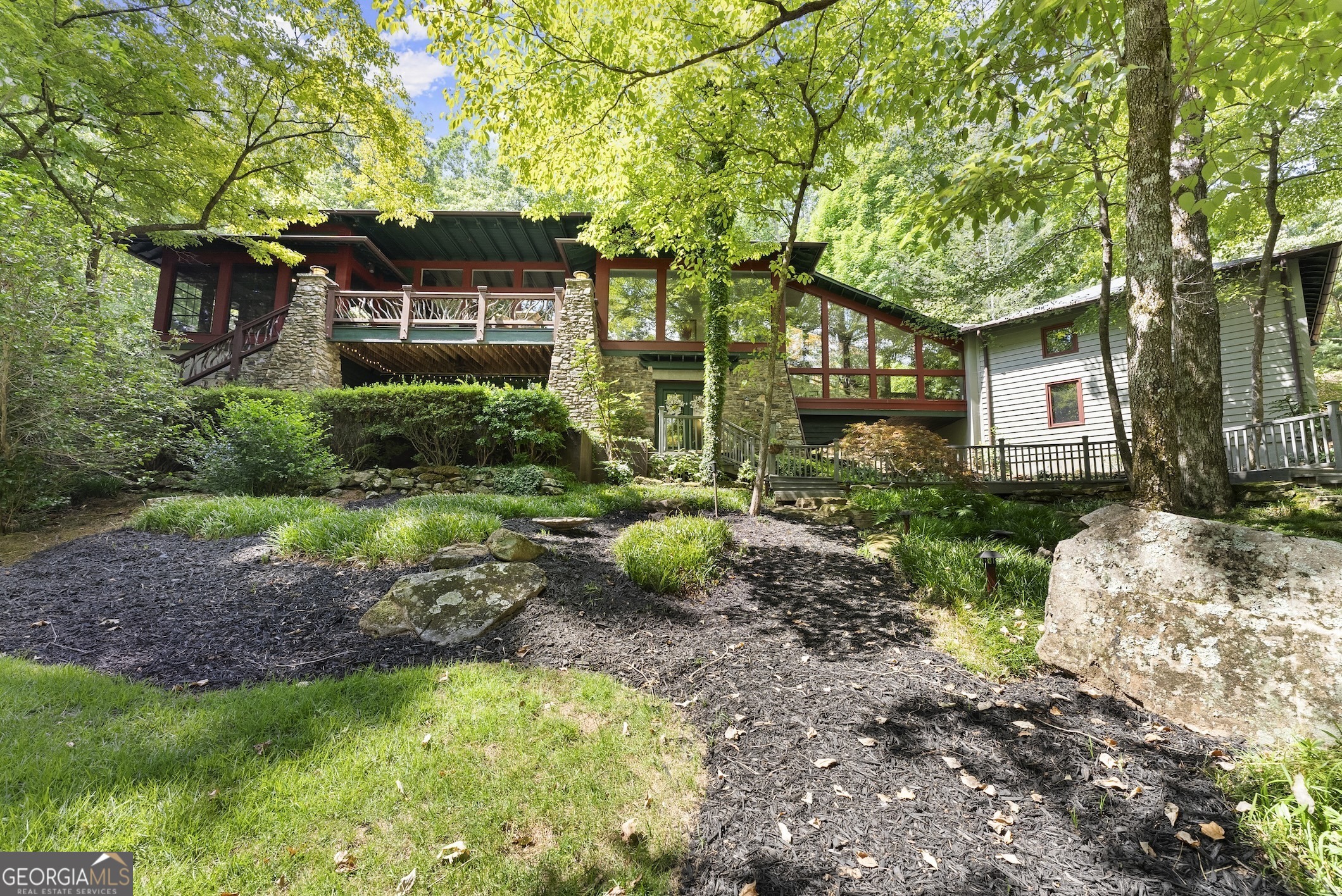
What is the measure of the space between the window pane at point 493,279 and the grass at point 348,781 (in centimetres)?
1620

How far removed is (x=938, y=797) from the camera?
2062 millimetres

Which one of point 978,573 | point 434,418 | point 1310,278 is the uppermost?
point 1310,278

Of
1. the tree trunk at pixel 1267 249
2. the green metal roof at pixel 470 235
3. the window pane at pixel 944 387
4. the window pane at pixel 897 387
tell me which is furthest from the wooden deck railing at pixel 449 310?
the tree trunk at pixel 1267 249

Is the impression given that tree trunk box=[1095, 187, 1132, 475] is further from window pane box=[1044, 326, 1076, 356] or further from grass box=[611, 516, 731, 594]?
grass box=[611, 516, 731, 594]

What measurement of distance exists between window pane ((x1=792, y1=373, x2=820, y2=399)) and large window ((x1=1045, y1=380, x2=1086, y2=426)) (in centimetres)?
626

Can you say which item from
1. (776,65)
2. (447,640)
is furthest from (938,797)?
(776,65)

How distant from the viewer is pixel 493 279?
17.4 m

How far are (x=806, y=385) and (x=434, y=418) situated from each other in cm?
1098

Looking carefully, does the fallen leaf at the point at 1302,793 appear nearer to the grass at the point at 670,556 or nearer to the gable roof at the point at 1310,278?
the grass at the point at 670,556

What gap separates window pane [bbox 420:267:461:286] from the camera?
56.4 ft

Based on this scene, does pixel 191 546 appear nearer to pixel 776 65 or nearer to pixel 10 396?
pixel 10 396

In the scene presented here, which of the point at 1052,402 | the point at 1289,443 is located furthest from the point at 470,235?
the point at 1289,443

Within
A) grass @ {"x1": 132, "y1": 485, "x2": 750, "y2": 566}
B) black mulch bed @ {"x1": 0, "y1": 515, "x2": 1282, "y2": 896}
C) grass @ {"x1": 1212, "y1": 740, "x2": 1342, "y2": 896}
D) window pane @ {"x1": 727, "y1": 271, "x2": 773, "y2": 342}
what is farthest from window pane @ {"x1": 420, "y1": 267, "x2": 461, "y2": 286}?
grass @ {"x1": 1212, "y1": 740, "x2": 1342, "y2": 896}

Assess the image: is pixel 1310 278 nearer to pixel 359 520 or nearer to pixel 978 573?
pixel 978 573
